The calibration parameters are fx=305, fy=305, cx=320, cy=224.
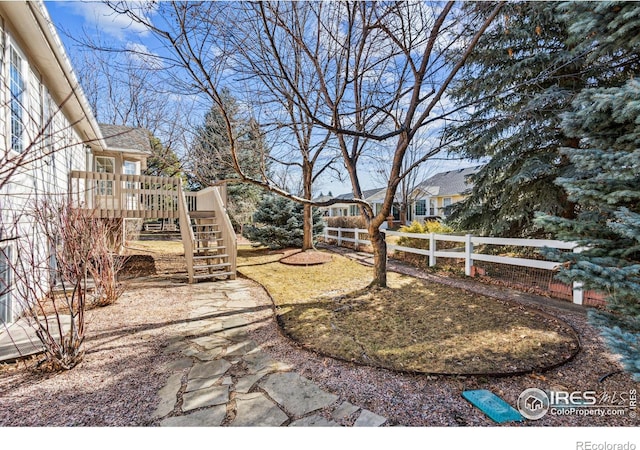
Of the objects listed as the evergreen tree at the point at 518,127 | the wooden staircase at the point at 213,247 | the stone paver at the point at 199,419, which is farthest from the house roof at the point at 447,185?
the stone paver at the point at 199,419

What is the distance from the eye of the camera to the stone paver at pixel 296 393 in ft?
7.14

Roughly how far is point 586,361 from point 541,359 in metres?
0.42

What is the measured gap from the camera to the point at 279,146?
21.1 feet

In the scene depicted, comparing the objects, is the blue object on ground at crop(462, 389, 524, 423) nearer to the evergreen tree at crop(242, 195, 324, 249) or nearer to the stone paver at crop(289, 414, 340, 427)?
the stone paver at crop(289, 414, 340, 427)

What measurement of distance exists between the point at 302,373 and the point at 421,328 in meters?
1.67

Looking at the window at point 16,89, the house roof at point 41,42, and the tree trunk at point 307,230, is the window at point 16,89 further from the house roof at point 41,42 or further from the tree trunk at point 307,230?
the tree trunk at point 307,230

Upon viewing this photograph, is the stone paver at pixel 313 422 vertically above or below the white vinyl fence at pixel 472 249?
below

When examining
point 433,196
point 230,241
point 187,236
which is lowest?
point 230,241

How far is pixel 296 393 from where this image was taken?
2.34 m

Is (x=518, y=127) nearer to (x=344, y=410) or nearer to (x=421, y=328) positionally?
(x=421, y=328)

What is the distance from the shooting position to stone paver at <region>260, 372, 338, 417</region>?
218cm

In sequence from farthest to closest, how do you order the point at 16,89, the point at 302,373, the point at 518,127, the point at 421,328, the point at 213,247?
1. the point at 213,247
2. the point at 518,127
3. the point at 16,89
4. the point at 421,328
5. the point at 302,373

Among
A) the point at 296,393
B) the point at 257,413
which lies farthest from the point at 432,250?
the point at 257,413

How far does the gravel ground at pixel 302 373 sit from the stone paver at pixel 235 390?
105 millimetres
